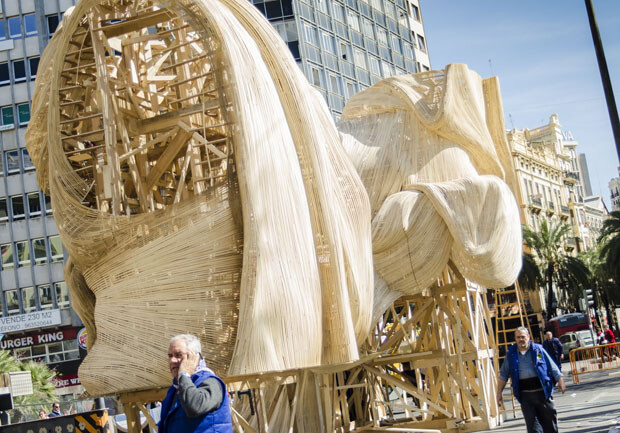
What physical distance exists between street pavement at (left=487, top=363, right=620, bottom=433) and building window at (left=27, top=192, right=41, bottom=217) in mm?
26085

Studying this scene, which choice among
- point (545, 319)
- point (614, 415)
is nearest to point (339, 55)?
point (545, 319)

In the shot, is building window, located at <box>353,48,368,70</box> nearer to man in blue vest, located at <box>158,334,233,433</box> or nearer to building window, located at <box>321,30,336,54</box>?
building window, located at <box>321,30,336,54</box>

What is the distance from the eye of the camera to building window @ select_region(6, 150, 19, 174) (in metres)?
41.6

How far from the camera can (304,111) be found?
11.6 m

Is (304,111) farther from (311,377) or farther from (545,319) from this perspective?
(545,319)

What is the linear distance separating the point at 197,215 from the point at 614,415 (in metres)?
6.91

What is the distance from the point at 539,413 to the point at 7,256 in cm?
3600

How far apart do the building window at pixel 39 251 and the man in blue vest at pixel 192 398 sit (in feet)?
123

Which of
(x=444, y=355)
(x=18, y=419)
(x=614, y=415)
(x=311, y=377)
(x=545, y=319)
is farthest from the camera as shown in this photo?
(x=545, y=319)

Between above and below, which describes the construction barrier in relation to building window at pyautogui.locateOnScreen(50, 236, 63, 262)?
below

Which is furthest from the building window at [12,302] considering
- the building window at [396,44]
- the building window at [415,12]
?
the building window at [415,12]

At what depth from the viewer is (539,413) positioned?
902 cm

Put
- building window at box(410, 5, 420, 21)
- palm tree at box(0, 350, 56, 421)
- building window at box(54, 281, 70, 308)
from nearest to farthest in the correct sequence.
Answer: palm tree at box(0, 350, 56, 421) → building window at box(54, 281, 70, 308) → building window at box(410, 5, 420, 21)

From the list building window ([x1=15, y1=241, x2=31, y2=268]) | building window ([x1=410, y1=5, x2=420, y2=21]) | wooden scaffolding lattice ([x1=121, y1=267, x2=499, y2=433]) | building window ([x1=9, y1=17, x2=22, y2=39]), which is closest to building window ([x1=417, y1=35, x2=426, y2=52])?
building window ([x1=410, y1=5, x2=420, y2=21])
